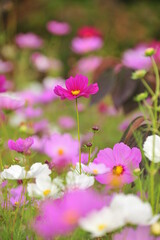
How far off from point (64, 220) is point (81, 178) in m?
0.18

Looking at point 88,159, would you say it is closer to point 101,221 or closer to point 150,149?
point 150,149

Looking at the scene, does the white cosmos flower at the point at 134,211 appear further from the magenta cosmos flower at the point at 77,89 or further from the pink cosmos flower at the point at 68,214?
the magenta cosmos flower at the point at 77,89

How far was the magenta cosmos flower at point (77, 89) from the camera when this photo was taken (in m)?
0.63

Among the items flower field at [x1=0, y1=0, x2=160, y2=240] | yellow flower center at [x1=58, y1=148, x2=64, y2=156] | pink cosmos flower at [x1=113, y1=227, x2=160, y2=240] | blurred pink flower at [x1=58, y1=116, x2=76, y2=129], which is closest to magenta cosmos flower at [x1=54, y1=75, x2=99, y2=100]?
flower field at [x1=0, y1=0, x2=160, y2=240]

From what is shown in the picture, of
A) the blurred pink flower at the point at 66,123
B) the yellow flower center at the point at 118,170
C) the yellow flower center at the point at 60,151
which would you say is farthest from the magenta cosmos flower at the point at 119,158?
the blurred pink flower at the point at 66,123

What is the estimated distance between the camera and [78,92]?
25.0 inches

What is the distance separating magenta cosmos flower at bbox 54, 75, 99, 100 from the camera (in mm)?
633

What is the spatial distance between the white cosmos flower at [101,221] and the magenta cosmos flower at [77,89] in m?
0.25

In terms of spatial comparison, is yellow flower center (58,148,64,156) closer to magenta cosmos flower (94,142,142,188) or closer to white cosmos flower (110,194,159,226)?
magenta cosmos flower (94,142,142,188)

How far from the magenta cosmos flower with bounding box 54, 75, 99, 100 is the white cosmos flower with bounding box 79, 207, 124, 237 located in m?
0.25

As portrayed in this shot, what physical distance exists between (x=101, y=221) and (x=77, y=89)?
0.28 m

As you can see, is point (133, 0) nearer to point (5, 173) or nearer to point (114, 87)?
point (114, 87)

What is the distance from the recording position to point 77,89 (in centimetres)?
65

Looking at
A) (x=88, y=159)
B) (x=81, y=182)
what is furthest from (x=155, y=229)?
(x=88, y=159)
